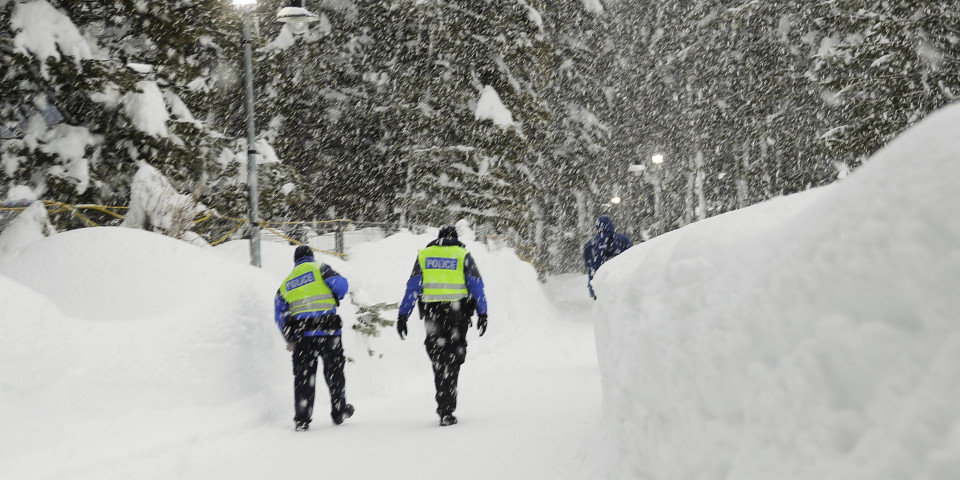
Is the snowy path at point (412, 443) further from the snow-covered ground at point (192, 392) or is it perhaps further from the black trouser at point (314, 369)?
the black trouser at point (314, 369)

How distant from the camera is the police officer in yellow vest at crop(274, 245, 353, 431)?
26.6 ft

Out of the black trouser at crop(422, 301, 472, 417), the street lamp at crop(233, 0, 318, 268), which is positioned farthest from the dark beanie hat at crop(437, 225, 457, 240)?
the street lamp at crop(233, 0, 318, 268)

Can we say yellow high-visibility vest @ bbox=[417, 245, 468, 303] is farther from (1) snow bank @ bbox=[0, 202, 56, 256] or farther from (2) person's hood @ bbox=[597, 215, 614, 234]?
(1) snow bank @ bbox=[0, 202, 56, 256]

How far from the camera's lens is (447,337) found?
8.07 m

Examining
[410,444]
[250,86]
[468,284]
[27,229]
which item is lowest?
[410,444]

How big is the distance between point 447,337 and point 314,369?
139cm

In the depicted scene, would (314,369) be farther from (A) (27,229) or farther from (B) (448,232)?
(A) (27,229)

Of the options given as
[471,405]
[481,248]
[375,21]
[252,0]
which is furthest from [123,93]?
[375,21]

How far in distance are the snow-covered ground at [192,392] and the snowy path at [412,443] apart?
2 centimetres

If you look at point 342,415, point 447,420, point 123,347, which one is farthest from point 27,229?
point 447,420

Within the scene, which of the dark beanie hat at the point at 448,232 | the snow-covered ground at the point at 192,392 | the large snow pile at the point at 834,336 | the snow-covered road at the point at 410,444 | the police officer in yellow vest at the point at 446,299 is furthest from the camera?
the dark beanie hat at the point at 448,232

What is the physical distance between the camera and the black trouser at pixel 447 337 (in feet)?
26.0

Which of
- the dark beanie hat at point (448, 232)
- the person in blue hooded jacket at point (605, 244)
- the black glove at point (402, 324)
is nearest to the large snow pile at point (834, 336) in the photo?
the dark beanie hat at point (448, 232)

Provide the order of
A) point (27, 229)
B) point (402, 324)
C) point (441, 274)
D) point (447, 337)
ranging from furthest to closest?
1. point (27, 229)
2. point (402, 324)
3. point (441, 274)
4. point (447, 337)
